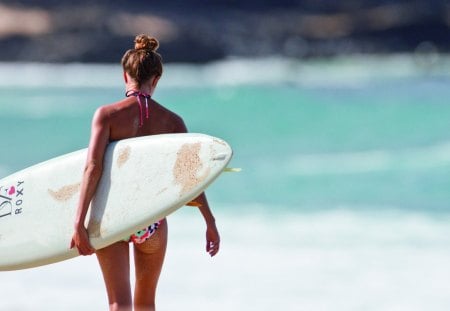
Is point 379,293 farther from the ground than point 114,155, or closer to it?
closer to it

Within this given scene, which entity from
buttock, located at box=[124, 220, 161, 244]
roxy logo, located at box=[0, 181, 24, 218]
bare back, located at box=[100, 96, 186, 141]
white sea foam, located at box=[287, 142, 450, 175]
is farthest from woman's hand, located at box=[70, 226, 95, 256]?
white sea foam, located at box=[287, 142, 450, 175]

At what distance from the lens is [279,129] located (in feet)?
54.0

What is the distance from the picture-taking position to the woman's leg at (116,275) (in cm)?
316

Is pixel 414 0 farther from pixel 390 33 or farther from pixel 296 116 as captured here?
pixel 296 116

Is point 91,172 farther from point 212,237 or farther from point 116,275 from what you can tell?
point 212,237

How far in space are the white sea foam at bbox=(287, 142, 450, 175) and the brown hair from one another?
864 cm

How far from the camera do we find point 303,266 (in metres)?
6.66

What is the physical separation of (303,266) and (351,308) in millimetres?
1298

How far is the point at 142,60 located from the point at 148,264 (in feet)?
1.87

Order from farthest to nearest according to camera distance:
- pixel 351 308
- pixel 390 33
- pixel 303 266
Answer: pixel 390 33
pixel 303 266
pixel 351 308

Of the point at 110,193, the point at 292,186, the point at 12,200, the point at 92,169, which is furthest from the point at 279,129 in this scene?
the point at 92,169

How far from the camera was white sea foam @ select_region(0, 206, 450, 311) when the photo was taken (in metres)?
5.58

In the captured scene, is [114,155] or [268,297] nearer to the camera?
[114,155]

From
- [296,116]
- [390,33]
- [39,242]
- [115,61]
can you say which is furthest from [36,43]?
[39,242]
